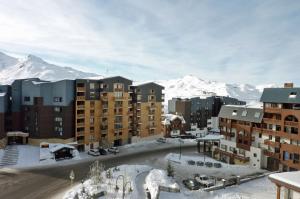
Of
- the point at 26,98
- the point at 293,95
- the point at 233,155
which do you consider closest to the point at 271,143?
the point at 233,155

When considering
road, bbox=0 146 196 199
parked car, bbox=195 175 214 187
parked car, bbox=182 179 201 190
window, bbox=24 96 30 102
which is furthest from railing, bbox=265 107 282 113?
window, bbox=24 96 30 102

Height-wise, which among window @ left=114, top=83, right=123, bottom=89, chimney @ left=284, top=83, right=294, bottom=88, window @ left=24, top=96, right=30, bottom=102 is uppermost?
window @ left=114, top=83, right=123, bottom=89

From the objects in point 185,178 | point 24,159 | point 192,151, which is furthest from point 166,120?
point 24,159

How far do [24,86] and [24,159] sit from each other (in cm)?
2275

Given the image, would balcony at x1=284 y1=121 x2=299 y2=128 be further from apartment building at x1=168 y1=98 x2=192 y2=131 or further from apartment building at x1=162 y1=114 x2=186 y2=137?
apartment building at x1=168 y1=98 x2=192 y2=131

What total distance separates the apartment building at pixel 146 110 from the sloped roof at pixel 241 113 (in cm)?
2717

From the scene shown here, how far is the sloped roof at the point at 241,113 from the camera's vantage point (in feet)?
231

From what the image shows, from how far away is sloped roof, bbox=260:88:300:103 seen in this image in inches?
2434

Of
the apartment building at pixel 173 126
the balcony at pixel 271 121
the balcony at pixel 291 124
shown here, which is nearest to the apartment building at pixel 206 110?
the apartment building at pixel 173 126

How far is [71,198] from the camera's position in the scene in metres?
42.8

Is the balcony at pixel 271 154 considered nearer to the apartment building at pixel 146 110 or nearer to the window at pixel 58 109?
the apartment building at pixel 146 110

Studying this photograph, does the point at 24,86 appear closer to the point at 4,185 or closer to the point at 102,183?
the point at 4,185

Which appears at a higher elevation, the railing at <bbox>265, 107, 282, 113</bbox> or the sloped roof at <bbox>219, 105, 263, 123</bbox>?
the railing at <bbox>265, 107, 282, 113</bbox>

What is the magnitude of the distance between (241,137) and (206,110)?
53.1 metres
